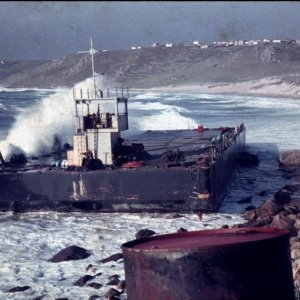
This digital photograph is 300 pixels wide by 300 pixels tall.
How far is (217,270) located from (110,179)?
10691 millimetres

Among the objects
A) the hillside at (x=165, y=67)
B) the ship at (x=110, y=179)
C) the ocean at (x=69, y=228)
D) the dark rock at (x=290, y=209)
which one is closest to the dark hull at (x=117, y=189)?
the ship at (x=110, y=179)

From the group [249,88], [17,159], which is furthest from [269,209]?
[249,88]

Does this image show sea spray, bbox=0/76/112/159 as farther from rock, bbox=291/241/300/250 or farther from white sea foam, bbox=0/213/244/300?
rock, bbox=291/241/300/250

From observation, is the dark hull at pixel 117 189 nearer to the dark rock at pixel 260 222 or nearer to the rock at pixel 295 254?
the dark rock at pixel 260 222

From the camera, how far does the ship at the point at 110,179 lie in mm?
15633

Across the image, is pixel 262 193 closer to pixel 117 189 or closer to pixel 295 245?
pixel 117 189

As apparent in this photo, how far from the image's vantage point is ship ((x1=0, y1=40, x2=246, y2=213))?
1563 centimetres

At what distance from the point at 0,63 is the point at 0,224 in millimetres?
104804

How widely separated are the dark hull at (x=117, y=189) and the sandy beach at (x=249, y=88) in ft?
194

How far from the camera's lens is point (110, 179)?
15.9 meters

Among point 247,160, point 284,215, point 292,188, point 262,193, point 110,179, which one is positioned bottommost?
point 262,193

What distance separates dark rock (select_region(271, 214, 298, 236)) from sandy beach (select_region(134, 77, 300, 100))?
61317 mm

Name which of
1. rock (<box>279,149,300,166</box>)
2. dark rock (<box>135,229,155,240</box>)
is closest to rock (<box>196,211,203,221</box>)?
dark rock (<box>135,229,155,240</box>)

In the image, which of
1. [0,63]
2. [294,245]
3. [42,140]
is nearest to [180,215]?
[294,245]
